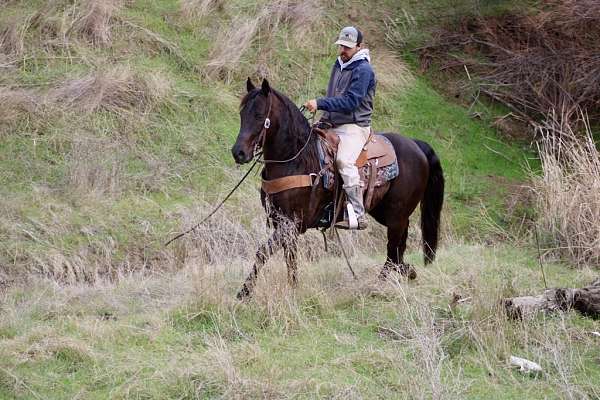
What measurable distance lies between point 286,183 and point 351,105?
0.94 m

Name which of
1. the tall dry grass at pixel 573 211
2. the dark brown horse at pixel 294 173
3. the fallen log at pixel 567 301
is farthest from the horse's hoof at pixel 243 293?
the tall dry grass at pixel 573 211

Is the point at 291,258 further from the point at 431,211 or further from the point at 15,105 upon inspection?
the point at 15,105

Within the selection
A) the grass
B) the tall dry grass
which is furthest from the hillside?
the tall dry grass

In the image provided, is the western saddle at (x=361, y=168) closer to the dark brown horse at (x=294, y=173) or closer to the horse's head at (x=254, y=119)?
the dark brown horse at (x=294, y=173)

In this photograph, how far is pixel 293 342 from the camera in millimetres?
6656

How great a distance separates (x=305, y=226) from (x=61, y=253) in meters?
3.97

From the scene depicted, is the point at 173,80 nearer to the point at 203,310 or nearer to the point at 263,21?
the point at 263,21

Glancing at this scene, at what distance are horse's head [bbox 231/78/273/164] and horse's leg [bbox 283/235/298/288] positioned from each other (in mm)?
792

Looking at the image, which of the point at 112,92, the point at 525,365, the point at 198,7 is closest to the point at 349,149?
the point at 525,365

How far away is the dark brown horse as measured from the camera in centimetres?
754

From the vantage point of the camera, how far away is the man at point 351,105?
8.02 meters

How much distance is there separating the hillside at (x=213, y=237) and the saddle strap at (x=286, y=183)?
65 centimetres

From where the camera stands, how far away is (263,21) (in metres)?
16.1

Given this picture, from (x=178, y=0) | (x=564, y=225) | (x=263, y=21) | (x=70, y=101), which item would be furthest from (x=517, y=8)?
(x=70, y=101)
